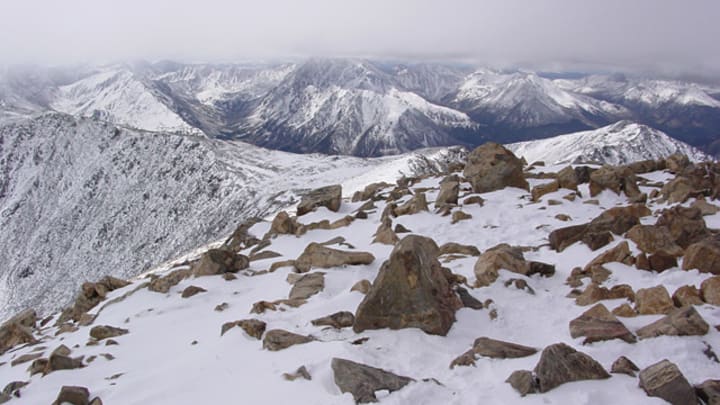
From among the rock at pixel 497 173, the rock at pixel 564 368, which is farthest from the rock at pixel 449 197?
the rock at pixel 564 368

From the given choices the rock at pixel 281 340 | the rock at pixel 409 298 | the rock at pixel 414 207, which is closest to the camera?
the rock at pixel 281 340

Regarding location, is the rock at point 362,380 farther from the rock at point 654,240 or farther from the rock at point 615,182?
the rock at point 615,182

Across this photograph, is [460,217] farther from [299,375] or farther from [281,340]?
[299,375]

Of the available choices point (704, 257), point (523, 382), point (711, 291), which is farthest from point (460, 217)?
point (523, 382)

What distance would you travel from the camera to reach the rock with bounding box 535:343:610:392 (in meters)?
8.91

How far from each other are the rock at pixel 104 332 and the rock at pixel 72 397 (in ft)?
16.9

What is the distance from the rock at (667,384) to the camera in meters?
7.92

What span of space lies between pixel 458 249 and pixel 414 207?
804 cm

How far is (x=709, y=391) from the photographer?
8016 millimetres

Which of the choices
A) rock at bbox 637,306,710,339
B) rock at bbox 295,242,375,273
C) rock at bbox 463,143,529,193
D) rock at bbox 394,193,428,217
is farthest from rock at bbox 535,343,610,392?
rock at bbox 463,143,529,193

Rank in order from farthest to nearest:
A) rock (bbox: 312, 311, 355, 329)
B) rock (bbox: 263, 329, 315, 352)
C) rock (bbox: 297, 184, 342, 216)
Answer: rock (bbox: 297, 184, 342, 216)
rock (bbox: 312, 311, 355, 329)
rock (bbox: 263, 329, 315, 352)

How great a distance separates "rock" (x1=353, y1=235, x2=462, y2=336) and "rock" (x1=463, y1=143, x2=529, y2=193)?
62.1ft

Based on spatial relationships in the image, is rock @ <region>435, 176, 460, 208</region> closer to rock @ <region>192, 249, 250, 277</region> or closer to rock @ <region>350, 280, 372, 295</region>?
rock @ <region>192, 249, 250, 277</region>

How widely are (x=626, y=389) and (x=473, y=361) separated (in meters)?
3.22
